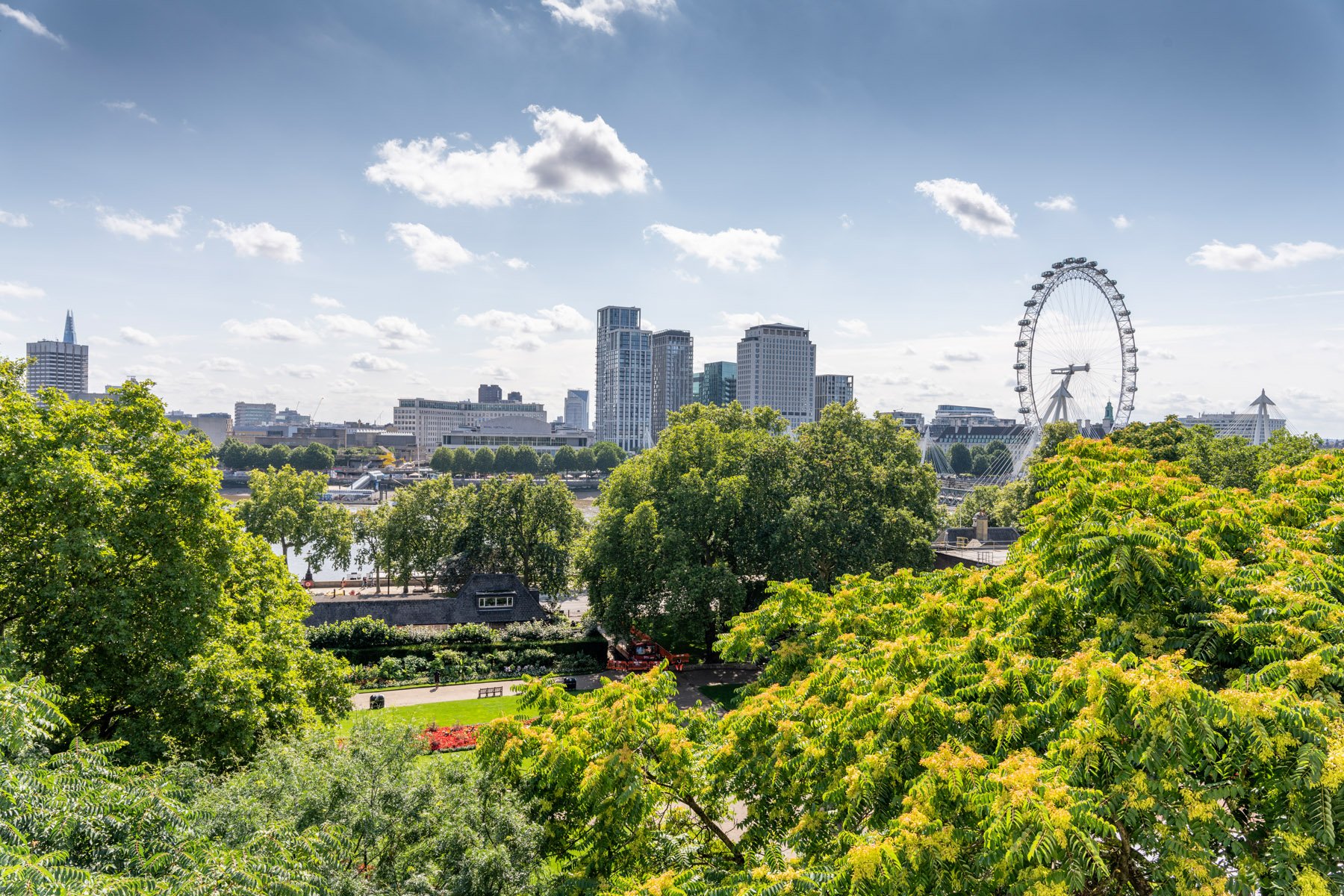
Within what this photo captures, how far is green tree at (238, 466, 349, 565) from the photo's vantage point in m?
56.4

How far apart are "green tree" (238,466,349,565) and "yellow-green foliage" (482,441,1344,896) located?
168 ft

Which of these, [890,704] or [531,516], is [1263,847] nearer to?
[890,704]

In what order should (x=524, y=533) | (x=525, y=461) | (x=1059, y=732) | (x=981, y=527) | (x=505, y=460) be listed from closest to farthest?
(x=1059, y=732) → (x=524, y=533) → (x=981, y=527) → (x=505, y=460) → (x=525, y=461)

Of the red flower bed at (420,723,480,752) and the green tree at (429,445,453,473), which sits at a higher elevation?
the green tree at (429,445,453,473)

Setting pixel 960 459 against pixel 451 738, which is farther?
pixel 960 459

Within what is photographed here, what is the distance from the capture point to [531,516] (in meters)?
49.5

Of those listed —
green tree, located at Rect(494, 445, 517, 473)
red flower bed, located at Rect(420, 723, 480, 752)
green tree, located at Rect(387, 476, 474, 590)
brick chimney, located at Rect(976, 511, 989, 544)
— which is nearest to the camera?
red flower bed, located at Rect(420, 723, 480, 752)

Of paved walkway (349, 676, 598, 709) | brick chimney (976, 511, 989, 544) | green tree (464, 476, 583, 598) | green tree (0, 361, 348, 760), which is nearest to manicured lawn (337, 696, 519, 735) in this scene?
paved walkway (349, 676, 598, 709)

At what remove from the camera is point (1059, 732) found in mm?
7996

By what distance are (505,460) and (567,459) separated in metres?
15.4

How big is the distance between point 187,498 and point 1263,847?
1881 centimetres

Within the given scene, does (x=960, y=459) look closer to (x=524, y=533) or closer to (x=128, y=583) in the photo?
(x=524, y=533)

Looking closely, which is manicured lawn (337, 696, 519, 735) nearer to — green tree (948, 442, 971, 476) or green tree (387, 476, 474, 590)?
green tree (387, 476, 474, 590)

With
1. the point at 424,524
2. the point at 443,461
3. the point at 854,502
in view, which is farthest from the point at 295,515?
the point at 443,461
